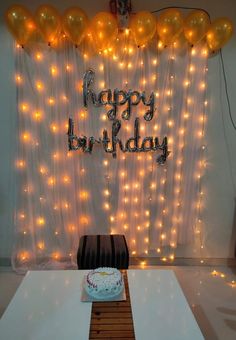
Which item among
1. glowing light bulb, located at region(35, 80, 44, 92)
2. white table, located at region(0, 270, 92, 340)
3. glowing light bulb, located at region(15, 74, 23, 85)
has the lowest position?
white table, located at region(0, 270, 92, 340)

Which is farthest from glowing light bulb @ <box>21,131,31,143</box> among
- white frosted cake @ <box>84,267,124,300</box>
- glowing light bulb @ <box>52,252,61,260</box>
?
white frosted cake @ <box>84,267,124,300</box>

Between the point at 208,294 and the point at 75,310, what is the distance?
1.39 m

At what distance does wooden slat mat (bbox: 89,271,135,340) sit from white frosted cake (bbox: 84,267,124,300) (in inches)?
1.8

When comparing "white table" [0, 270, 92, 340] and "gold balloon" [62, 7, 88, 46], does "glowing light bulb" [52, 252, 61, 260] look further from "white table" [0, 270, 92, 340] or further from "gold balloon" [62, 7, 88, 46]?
"gold balloon" [62, 7, 88, 46]

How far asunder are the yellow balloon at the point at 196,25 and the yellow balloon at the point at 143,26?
0.28 m

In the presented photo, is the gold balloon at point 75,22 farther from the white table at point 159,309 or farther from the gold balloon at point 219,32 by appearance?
the white table at point 159,309

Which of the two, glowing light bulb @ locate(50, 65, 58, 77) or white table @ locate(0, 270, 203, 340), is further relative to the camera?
glowing light bulb @ locate(50, 65, 58, 77)

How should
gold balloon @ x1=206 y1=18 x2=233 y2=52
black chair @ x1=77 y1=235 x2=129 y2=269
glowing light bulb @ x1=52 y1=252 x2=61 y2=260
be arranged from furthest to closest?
1. glowing light bulb @ x1=52 y1=252 x2=61 y2=260
2. gold balloon @ x1=206 y1=18 x2=233 y2=52
3. black chair @ x1=77 y1=235 x2=129 y2=269

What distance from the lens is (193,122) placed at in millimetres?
2447

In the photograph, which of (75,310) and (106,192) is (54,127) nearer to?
(106,192)

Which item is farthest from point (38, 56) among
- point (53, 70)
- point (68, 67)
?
point (68, 67)

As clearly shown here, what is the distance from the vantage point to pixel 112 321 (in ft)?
4.43

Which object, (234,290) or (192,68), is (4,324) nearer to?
(234,290)

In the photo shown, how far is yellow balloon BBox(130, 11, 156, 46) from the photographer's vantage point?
211 centimetres
